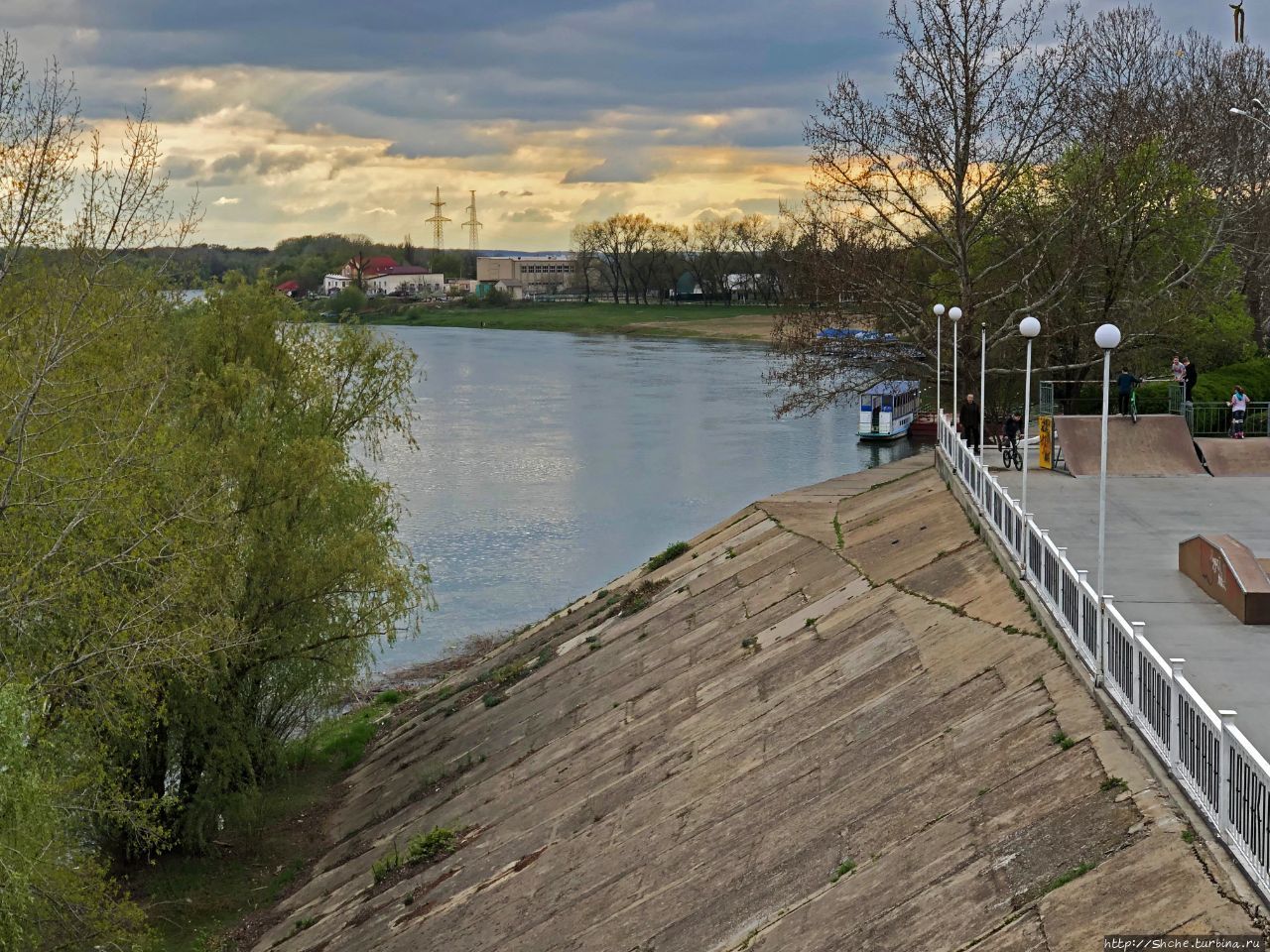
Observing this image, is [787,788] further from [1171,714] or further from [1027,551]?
[1171,714]

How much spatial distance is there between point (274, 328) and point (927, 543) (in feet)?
43.9

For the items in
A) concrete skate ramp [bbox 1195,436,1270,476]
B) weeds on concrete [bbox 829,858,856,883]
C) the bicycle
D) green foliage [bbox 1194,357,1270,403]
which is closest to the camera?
weeds on concrete [bbox 829,858,856,883]

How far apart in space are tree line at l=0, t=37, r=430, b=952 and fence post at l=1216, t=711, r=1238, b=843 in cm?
1009

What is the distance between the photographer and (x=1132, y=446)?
94.4ft

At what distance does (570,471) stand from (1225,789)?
1817 inches

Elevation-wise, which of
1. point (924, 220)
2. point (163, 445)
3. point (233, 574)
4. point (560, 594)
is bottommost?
point (560, 594)

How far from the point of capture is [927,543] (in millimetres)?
24406

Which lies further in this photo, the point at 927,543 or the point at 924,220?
the point at 924,220

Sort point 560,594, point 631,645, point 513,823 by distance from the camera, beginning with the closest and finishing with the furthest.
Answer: point 513,823
point 631,645
point 560,594

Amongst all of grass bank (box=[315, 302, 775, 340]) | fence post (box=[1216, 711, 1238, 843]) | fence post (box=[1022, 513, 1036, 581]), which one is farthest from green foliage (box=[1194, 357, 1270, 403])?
grass bank (box=[315, 302, 775, 340])

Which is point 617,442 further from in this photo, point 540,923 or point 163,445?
point 540,923

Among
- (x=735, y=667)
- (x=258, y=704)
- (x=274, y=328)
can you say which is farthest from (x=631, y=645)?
(x=274, y=328)

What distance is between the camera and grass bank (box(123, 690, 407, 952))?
20.9 metres

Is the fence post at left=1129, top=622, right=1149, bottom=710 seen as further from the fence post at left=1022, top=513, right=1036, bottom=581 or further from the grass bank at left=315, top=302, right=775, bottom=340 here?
the grass bank at left=315, top=302, right=775, bottom=340
